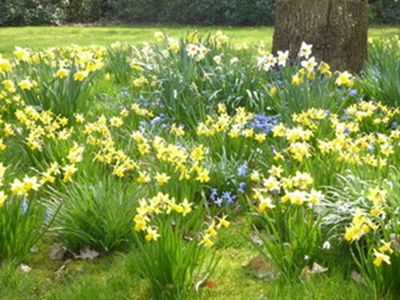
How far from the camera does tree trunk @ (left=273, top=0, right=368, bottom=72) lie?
5.46m

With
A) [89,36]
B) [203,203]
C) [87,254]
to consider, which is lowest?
[89,36]

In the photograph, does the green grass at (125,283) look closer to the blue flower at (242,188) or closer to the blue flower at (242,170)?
the blue flower at (242,188)

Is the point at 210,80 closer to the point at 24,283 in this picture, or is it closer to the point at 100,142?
the point at 100,142

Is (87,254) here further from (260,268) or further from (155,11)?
(155,11)

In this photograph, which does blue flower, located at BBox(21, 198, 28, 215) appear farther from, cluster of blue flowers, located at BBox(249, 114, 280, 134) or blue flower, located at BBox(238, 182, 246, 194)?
cluster of blue flowers, located at BBox(249, 114, 280, 134)

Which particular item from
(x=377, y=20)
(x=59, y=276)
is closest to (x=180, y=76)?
(x=59, y=276)

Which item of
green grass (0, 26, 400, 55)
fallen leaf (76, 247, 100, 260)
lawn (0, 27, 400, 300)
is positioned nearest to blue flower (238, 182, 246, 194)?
lawn (0, 27, 400, 300)

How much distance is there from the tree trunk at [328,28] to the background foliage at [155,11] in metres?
12.0

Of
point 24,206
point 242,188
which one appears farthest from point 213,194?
point 24,206

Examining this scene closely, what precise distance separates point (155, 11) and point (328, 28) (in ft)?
47.3

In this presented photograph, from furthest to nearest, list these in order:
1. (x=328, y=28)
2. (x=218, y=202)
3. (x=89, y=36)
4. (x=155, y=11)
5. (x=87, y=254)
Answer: (x=155, y=11), (x=89, y=36), (x=328, y=28), (x=218, y=202), (x=87, y=254)

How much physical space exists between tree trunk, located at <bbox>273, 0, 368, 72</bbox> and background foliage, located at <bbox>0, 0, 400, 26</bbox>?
11982 mm

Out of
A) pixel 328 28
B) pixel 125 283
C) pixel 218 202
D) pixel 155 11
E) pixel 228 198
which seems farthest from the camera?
pixel 155 11

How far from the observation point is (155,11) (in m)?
19.3
